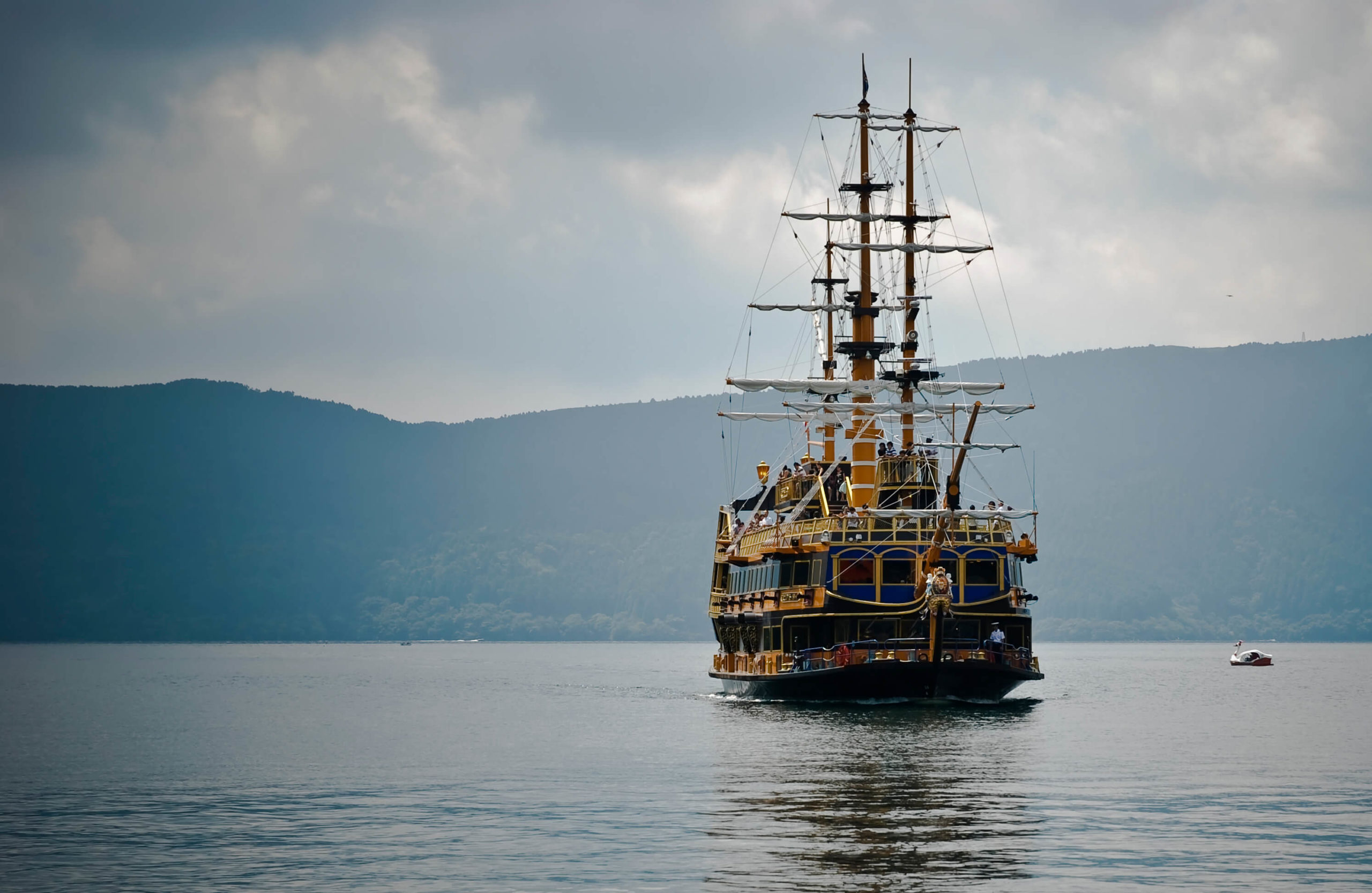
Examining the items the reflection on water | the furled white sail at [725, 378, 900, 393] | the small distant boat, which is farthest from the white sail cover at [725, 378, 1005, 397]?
the small distant boat

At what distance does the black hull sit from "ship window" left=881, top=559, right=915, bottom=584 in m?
3.87

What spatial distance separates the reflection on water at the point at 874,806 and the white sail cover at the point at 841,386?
23084 millimetres

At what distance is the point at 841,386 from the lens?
8594 cm

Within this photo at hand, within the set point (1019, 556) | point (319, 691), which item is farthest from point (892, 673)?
point (319, 691)

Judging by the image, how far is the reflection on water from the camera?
30672 mm

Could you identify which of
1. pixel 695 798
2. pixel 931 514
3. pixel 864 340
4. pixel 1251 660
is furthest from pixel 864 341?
pixel 1251 660

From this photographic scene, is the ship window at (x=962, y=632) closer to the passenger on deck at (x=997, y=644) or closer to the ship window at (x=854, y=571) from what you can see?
the passenger on deck at (x=997, y=644)

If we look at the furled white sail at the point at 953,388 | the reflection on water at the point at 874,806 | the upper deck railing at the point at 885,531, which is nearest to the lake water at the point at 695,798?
the reflection on water at the point at 874,806

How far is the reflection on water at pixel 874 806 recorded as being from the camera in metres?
30.7

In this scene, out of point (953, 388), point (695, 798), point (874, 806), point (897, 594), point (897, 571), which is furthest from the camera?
point (953, 388)

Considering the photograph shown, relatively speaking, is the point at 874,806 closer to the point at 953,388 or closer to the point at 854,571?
the point at 854,571

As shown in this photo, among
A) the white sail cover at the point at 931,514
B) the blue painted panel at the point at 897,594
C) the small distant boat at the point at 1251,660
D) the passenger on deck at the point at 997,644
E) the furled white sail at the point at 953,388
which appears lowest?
the passenger on deck at the point at 997,644

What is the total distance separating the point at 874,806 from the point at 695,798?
5.05 meters

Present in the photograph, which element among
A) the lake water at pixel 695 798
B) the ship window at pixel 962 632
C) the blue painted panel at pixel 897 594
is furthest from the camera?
the blue painted panel at pixel 897 594
